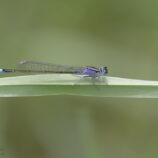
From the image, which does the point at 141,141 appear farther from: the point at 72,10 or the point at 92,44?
the point at 72,10

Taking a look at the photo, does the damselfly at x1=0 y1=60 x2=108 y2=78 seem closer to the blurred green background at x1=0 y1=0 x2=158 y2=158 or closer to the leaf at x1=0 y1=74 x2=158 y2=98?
the leaf at x1=0 y1=74 x2=158 y2=98

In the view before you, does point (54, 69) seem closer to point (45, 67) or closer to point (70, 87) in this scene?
point (45, 67)

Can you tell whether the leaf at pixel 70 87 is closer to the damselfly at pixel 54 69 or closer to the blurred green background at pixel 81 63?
the damselfly at pixel 54 69

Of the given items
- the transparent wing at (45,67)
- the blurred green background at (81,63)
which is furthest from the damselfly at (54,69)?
the blurred green background at (81,63)

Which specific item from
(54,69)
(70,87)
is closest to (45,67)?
(54,69)

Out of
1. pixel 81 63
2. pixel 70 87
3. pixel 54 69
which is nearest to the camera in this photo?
pixel 70 87

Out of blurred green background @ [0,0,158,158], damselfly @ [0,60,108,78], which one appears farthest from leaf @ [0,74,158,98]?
blurred green background @ [0,0,158,158]

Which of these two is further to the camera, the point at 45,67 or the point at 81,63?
the point at 81,63
